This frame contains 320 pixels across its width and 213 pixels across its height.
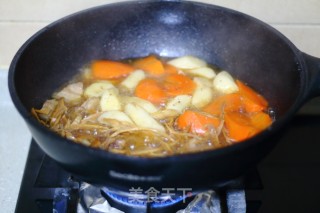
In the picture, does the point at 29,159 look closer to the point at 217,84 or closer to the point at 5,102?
the point at 5,102

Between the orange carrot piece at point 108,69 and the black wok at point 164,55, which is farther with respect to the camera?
the orange carrot piece at point 108,69

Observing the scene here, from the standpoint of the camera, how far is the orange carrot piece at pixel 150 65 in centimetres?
131

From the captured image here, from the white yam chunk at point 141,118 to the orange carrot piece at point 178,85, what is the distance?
6.5 inches

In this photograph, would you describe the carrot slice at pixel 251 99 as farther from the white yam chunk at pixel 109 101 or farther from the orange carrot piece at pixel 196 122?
the white yam chunk at pixel 109 101

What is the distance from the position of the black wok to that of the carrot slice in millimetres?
26

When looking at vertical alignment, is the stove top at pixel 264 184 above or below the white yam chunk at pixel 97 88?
below

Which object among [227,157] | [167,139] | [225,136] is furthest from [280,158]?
[227,157]

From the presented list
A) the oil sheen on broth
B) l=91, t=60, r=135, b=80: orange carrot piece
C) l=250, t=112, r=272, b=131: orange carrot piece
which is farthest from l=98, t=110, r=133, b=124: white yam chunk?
l=250, t=112, r=272, b=131: orange carrot piece

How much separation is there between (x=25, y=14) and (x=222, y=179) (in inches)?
36.4

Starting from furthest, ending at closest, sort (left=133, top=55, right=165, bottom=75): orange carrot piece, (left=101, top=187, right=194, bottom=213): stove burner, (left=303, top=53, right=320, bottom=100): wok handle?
(left=133, top=55, right=165, bottom=75): orange carrot piece
(left=101, top=187, right=194, bottom=213): stove burner
(left=303, top=53, right=320, bottom=100): wok handle

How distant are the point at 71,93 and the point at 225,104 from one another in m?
0.47

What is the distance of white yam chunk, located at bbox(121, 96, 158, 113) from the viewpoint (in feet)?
3.70

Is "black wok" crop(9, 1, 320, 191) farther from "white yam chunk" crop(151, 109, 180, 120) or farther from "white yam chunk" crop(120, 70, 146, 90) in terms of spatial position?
"white yam chunk" crop(151, 109, 180, 120)

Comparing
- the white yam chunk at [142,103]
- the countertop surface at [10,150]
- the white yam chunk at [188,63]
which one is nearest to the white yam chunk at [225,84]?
the white yam chunk at [188,63]
